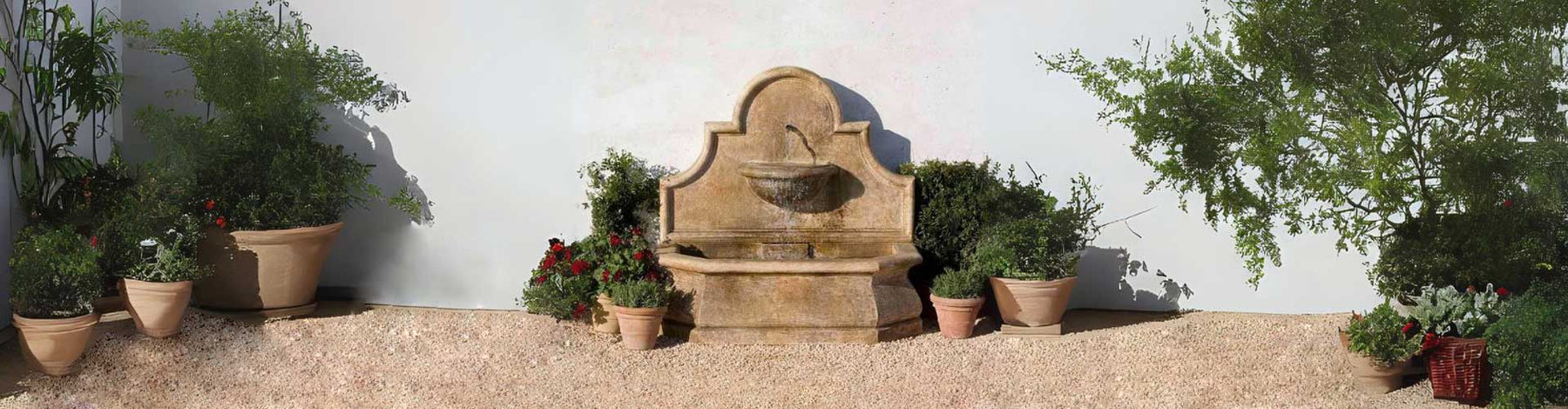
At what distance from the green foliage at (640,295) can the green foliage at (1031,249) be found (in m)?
1.88

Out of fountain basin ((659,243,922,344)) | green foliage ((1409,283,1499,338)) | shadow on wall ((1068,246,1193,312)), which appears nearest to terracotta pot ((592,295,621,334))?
fountain basin ((659,243,922,344))

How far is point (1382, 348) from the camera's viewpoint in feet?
21.3

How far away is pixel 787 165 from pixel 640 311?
4.78 feet

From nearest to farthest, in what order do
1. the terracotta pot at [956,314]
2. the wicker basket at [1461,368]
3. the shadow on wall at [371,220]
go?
the wicker basket at [1461,368] → the terracotta pot at [956,314] → the shadow on wall at [371,220]

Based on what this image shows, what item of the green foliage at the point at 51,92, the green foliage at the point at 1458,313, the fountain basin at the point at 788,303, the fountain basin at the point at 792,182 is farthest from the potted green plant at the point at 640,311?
the green foliage at the point at 1458,313

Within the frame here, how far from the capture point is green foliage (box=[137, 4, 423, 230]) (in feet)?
27.2

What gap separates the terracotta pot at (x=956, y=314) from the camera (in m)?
7.95

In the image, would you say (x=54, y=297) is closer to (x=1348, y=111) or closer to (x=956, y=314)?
(x=956, y=314)

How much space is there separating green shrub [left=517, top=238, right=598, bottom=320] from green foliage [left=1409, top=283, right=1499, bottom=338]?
4.43m

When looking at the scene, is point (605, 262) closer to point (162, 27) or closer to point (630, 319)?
point (630, 319)

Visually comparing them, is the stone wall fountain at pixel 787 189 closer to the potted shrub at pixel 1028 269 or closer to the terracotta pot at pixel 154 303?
the potted shrub at pixel 1028 269

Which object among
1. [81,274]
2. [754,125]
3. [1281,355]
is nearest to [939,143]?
[754,125]

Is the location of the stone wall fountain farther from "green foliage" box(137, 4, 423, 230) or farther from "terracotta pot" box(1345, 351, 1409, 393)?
"terracotta pot" box(1345, 351, 1409, 393)

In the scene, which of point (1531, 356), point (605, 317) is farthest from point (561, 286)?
point (1531, 356)
